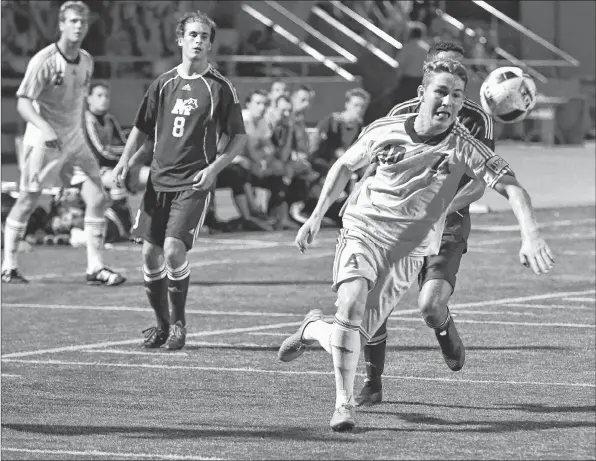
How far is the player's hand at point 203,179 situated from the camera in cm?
1097

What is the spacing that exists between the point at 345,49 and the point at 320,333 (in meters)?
27.5

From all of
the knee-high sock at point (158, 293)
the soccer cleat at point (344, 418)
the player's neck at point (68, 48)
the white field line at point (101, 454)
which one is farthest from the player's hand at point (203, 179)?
the player's neck at point (68, 48)

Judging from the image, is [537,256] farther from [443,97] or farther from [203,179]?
[203,179]

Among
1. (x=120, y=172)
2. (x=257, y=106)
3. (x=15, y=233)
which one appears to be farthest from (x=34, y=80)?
(x=257, y=106)

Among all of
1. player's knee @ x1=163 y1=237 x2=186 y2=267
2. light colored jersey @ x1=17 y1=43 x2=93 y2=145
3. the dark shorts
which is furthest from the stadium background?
the dark shorts

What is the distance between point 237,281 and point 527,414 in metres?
6.87

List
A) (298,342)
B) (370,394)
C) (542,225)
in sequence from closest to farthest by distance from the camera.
→ (298,342), (370,394), (542,225)

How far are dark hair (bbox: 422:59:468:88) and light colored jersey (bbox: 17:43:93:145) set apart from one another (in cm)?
700

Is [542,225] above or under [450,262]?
under

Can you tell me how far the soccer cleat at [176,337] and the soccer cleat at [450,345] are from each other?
89.4 inches

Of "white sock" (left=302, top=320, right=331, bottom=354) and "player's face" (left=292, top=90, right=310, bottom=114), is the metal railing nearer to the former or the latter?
"player's face" (left=292, top=90, right=310, bottom=114)

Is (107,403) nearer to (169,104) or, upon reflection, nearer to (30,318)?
(169,104)

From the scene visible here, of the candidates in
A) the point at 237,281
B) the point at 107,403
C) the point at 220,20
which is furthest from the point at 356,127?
the point at 220,20

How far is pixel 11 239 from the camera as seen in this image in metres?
14.8
